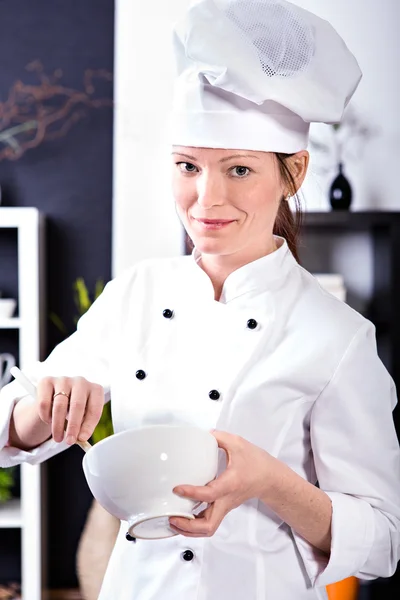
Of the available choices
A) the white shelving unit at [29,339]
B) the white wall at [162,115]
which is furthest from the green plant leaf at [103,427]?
the white wall at [162,115]

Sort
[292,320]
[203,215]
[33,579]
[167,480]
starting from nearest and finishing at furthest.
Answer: [167,480]
[203,215]
[292,320]
[33,579]

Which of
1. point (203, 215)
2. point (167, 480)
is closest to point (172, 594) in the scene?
point (167, 480)

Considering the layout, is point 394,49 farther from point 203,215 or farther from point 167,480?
point 167,480

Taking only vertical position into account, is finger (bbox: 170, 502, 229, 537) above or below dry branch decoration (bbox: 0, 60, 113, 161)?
below

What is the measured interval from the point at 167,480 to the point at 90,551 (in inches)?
96.2

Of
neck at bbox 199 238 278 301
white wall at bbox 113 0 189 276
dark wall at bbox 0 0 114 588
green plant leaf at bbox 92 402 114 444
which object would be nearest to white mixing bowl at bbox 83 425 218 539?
neck at bbox 199 238 278 301

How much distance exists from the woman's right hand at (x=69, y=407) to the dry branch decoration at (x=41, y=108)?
250cm

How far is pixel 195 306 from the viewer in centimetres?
119

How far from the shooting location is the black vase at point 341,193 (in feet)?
10.1

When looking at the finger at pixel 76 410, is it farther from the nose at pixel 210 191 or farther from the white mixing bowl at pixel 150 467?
the nose at pixel 210 191

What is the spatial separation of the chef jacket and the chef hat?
0.69 ft

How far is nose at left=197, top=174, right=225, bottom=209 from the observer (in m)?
1.03

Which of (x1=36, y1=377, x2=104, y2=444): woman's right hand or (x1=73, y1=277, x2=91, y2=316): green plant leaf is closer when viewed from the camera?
(x1=36, y1=377, x2=104, y2=444): woman's right hand

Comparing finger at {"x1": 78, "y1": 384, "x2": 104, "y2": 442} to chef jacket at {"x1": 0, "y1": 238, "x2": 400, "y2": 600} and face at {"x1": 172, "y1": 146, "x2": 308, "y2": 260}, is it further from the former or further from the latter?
face at {"x1": 172, "y1": 146, "x2": 308, "y2": 260}
